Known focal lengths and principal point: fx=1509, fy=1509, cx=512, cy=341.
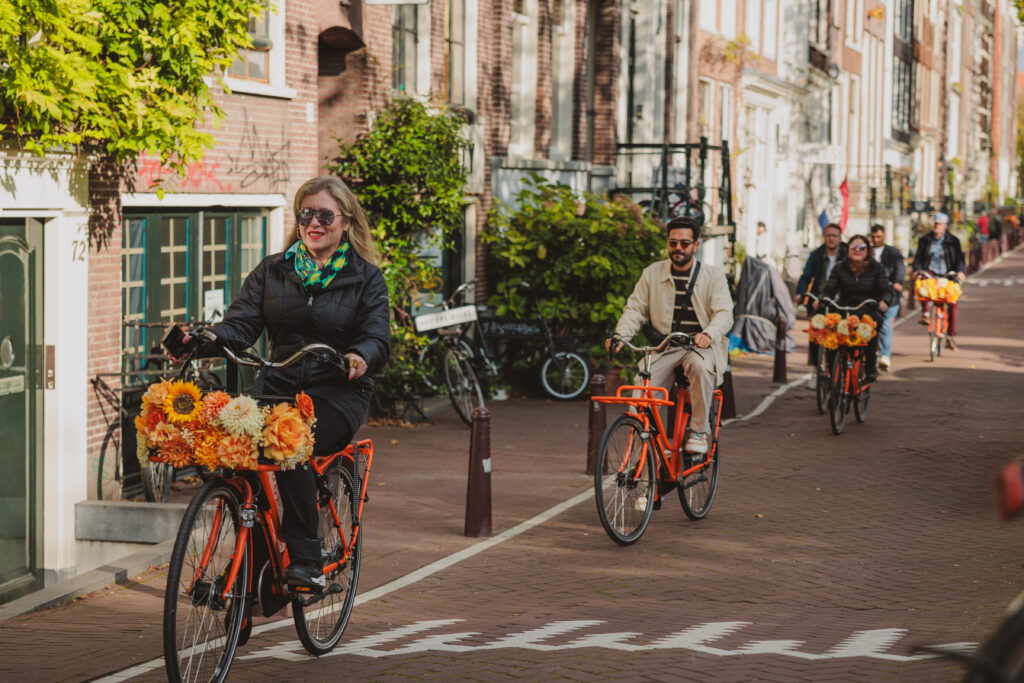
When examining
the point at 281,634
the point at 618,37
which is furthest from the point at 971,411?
the point at 281,634

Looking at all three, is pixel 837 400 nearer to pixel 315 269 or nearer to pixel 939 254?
pixel 939 254

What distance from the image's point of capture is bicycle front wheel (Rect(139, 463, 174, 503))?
33.8ft

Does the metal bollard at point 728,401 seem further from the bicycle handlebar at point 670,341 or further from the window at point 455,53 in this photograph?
the bicycle handlebar at point 670,341

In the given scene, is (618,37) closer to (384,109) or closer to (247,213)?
(384,109)

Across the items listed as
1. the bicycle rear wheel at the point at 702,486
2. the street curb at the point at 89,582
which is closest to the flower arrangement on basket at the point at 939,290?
the bicycle rear wheel at the point at 702,486

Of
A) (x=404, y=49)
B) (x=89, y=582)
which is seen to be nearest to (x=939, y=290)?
(x=404, y=49)

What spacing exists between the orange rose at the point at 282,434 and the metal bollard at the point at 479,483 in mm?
3805

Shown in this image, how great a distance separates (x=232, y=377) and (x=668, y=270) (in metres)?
4.44

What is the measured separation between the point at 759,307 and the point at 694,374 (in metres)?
11.6

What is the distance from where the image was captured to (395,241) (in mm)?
14422

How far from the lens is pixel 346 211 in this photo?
19.5 feet

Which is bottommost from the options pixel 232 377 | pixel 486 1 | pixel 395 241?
pixel 232 377

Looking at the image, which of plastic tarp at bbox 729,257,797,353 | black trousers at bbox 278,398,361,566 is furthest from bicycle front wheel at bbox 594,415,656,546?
plastic tarp at bbox 729,257,797,353

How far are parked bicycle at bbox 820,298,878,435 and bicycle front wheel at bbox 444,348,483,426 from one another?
331 cm
